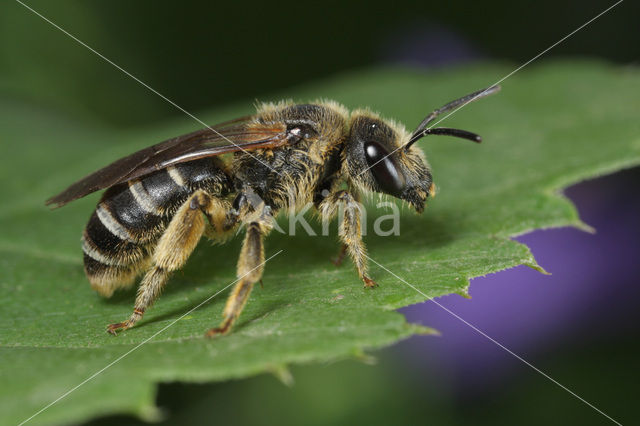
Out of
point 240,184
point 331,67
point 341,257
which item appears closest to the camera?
point 240,184

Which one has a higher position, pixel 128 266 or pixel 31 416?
pixel 128 266

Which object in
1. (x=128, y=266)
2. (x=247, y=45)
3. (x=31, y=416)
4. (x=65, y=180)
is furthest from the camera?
(x=247, y=45)

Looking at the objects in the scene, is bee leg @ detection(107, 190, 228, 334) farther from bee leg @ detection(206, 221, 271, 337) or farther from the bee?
bee leg @ detection(206, 221, 271, 337)

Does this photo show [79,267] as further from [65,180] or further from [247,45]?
[247,45]

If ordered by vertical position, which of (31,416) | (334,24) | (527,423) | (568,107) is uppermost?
(334,24)

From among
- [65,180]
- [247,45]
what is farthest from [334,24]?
[65,180]

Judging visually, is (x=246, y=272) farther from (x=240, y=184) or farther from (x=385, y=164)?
(x=385, y=164)

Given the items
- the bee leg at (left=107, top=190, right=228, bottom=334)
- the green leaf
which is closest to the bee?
the bee leg at (left=107, top=190, right=228, bottom=334)

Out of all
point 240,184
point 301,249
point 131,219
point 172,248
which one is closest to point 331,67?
point 301,249
